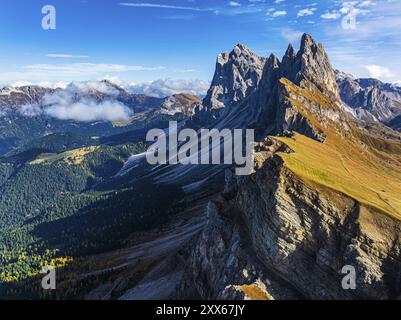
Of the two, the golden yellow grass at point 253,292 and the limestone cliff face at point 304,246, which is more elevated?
the limestone cliff face at point 304,246

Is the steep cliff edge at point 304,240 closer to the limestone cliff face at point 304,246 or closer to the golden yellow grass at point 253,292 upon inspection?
the limestone cliff face at point 304,246

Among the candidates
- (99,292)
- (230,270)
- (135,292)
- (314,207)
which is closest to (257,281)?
(230,270)

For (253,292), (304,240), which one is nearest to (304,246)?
(304,240)

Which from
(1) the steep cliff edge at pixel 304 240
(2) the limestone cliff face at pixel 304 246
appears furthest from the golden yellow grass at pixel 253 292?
(1) the steep cliff edge at pixel 304 240

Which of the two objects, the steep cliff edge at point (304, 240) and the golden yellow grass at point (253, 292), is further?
the golden yellow grass at point (253, 292)

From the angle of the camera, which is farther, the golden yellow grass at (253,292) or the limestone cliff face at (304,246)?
the golden yellow grass at (253,292)

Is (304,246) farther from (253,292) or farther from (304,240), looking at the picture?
(253,292)

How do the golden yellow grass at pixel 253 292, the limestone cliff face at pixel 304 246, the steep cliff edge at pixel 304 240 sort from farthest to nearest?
1. the golden yellow grass at pixel 253 292
2. the steep cliff edge at pixel 304 240
3. the limestone cliff face at pixel 304 246

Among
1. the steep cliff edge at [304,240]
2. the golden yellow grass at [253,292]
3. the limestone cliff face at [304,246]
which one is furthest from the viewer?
the golden yellow grass at [253,292]
